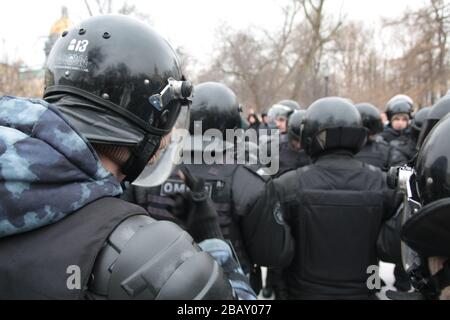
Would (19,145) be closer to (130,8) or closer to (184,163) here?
(184,163)

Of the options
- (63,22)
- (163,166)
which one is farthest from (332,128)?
(63,22)

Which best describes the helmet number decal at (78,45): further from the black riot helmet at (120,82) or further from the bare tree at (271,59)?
the bare tree at (271,59)

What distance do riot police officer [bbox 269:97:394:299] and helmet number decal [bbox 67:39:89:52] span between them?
1.60 m

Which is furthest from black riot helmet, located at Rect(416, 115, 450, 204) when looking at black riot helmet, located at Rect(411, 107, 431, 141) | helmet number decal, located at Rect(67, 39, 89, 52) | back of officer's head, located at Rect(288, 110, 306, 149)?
black riot helmet, located at Rect(411, 107, 431, 141)

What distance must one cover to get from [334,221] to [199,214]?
3.81 feet

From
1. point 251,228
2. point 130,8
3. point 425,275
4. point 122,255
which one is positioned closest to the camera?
point 122,255

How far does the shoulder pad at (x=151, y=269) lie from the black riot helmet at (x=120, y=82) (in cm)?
49

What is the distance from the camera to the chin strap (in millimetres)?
1648

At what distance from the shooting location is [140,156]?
1672mm

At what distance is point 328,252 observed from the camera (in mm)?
2947

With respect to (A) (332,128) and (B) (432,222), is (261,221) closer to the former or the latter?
(A) (332,128)

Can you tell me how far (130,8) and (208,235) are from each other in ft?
40.9

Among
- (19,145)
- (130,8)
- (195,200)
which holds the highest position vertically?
(130,8)

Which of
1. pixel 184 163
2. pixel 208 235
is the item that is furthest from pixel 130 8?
pixel 208 235
